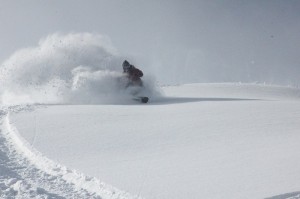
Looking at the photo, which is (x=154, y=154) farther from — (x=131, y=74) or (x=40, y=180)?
(x=131, y=74)

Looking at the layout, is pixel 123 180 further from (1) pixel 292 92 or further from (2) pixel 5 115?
(1) pixel 292 92

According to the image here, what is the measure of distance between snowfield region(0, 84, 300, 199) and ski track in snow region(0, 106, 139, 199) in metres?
0.02

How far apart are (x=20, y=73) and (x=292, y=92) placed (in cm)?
2093

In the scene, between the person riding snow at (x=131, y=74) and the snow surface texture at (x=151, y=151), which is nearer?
the snow surface texture at (x=151, y=151)

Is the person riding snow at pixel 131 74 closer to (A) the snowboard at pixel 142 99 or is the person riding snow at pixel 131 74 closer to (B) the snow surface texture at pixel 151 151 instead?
(A) the snowboard at pixel 142 99

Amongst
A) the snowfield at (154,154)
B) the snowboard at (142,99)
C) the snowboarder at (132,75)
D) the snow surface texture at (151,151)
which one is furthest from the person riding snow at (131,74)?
the snowfield at (154,154)

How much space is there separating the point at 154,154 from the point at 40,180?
239cm

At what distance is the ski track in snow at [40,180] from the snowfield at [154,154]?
2cm

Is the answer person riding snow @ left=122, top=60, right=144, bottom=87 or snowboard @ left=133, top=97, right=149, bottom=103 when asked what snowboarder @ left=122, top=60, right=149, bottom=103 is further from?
snowboard @ left=133, top=97, right=149, bottom=103

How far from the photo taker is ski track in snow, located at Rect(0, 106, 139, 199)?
17.5ft

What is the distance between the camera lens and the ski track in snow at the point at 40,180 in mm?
5324

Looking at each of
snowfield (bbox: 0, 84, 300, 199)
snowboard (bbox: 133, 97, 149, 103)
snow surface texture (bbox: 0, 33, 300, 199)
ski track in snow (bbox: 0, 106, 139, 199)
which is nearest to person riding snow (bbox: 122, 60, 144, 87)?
snowboard (bbox: 133, 97, 149, 103)

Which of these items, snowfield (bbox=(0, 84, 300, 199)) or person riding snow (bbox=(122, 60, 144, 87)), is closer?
snowfield (bbox=(0, 84, 300, 199))

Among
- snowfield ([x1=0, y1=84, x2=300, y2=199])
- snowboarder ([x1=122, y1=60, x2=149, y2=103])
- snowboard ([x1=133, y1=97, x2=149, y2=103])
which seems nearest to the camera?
snowfield ([x1=0, y1=84, x2=300, y2=199])
